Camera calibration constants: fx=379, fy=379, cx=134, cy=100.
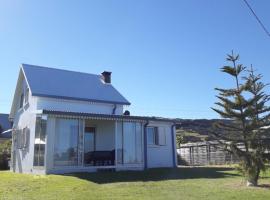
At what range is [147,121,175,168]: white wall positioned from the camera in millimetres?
23047

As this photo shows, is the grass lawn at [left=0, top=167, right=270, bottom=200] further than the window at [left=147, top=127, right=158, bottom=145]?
No

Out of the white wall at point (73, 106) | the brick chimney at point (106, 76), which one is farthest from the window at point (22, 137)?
the brick chimney at point (106, 76)

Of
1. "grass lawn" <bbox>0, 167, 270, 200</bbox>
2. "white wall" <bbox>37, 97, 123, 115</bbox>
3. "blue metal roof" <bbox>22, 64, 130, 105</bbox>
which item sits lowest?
"grass lawn" <bbox>0, 167, 270, 200</bbox>

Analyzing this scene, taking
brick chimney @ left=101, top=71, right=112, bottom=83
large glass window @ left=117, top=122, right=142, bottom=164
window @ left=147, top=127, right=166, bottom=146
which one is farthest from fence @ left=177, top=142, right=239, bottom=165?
brick chimney @ left=101, top=71, right=112, bottom=83

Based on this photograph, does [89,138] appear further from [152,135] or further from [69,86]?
[69,86]

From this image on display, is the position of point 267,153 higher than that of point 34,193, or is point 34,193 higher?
point 267,153

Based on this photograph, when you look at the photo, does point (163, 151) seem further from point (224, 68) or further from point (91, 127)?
point (224, 68)

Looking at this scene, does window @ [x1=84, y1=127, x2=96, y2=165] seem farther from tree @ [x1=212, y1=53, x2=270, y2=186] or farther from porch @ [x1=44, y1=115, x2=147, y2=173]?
tree @ [x1=212, y1=53, x2=270, y2=186]

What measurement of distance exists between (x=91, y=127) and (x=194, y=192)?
12.0 m

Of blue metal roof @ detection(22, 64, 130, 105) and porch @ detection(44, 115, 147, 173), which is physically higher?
blue metal roof @ detection(22, 64, 130, 105)

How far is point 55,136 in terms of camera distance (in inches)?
722

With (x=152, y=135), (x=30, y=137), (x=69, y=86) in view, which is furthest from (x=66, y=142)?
(x=69, y=86)

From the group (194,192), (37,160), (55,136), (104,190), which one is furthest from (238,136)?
(37,160)

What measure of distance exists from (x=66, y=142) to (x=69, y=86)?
24.4ft
